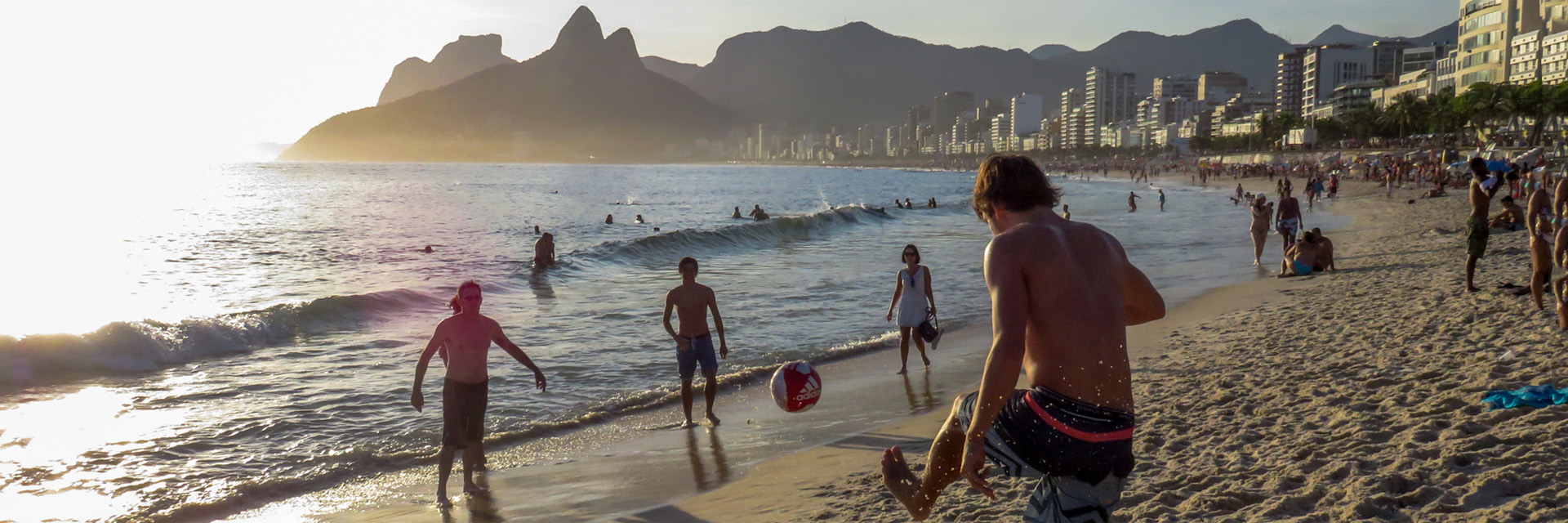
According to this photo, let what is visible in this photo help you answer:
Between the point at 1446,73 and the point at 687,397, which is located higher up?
the point at 1446,73

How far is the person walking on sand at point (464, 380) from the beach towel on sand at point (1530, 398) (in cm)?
587

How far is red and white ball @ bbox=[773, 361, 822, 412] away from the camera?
6.24 metres

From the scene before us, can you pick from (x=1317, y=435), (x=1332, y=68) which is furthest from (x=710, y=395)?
(x=1332, y=68)

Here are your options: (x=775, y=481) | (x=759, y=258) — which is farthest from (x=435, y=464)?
(x=759, y=258)

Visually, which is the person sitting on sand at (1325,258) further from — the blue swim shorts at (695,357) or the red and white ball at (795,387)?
the red and white ball at (795,387)

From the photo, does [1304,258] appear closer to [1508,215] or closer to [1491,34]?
[1508,215]

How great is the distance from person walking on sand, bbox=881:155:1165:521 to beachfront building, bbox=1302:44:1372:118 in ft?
628

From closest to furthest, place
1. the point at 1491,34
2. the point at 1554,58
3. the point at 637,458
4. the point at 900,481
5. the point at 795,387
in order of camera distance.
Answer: the point at 900,481, the point at 795,387, the point at 637,458, the point at 1554,58, the point at 1491,34

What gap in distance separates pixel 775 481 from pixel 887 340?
5.76 m

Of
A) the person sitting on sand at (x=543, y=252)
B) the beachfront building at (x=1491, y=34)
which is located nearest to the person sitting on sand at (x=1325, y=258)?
the person sitting on sand at (x=543, y=252)

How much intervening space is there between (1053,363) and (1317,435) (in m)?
3.79

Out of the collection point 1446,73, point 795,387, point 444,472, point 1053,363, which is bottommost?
point 444,472

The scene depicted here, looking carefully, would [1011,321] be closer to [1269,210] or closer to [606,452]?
[606,452]

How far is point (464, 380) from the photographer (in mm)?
6125
